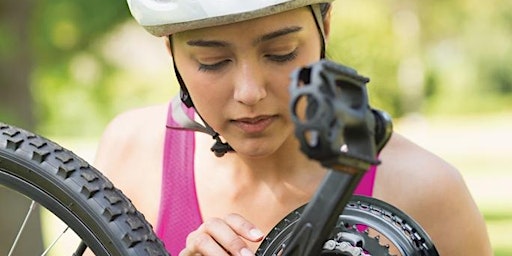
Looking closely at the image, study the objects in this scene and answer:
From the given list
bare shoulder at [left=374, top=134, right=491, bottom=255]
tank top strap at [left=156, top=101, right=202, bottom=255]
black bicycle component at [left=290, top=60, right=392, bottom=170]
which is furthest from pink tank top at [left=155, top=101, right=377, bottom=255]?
black bicycle component at [left=290, top=60, right=392, bottom=170]

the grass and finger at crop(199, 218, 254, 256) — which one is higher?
the grass

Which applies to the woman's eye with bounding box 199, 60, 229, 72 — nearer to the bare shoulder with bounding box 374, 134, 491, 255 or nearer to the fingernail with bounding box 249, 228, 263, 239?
the fingernail with bounding box 249, 228, 263, 239

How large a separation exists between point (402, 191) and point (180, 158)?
56 cm

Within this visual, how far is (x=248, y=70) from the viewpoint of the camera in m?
2.16

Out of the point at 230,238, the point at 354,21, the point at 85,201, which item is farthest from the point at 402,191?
the point at 354,21

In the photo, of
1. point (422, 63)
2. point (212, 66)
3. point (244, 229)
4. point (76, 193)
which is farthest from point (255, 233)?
point (422, 63)

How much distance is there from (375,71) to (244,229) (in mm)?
27794

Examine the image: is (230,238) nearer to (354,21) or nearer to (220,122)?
(220,122)

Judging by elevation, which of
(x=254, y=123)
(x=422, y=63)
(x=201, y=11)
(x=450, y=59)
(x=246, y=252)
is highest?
(x=450, y=59)

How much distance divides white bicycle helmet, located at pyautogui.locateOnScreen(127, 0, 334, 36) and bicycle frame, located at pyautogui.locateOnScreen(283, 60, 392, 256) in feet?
2.18

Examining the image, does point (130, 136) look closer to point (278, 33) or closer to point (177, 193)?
point (177, 193)

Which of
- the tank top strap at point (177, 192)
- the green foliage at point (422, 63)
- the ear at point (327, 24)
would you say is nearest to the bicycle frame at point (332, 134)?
the ear at point (327, 24)

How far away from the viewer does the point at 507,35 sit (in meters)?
36.9

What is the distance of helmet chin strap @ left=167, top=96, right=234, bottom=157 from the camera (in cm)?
253
